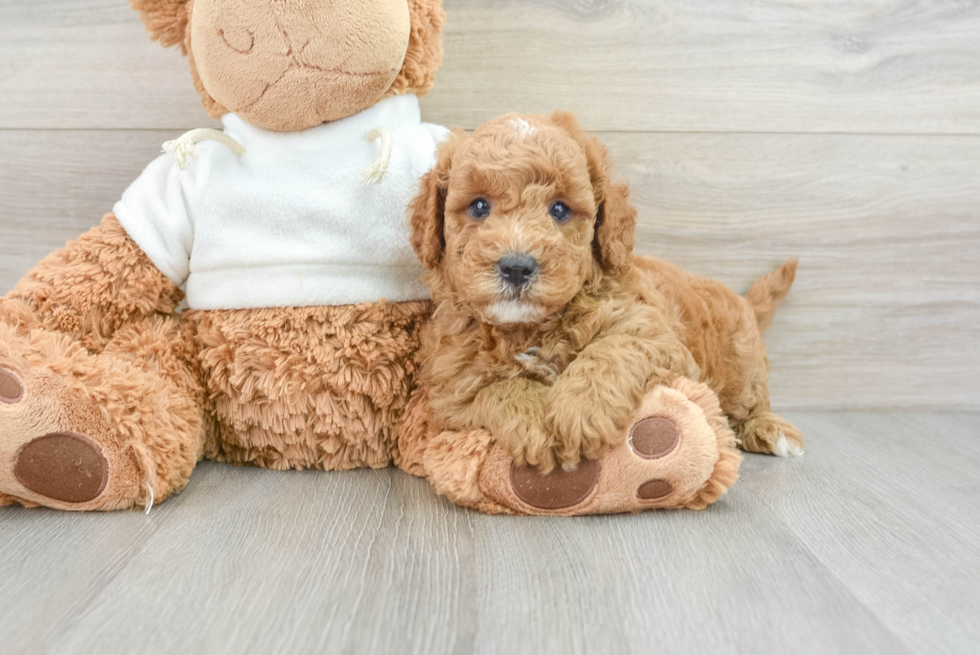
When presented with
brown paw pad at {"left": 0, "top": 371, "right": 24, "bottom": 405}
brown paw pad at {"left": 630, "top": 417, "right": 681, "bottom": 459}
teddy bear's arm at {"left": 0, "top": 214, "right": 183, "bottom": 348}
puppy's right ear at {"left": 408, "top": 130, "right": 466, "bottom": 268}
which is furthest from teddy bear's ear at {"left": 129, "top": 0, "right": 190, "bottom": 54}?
brown paw pad at {"left": 630, "top": 417, "right": 681, "bottom": 459}

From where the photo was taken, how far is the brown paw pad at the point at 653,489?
1009 millimetres

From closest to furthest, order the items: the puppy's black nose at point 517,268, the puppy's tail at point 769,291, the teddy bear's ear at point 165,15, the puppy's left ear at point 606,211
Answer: the puppy's black nose at point 517,268 → the puppy's left ear at point 606,211 → the teddy bear's ear at point 165,15 → the puppy's tail at point 769,291

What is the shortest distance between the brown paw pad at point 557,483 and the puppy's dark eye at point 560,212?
1.15ft

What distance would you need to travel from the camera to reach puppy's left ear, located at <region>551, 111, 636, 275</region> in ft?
3.45

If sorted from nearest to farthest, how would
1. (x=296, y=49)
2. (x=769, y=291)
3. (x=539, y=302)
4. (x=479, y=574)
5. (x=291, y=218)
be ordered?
(x=479, y=574) < (x=539, y=302) < (x=296, y=49) < (x=291, y=218) < (x=769, y=291)

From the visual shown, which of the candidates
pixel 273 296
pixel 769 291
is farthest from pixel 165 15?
pixel 769 291

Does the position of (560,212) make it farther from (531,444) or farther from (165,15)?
(165,15)

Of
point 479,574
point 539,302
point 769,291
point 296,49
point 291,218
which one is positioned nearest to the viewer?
point 479,574

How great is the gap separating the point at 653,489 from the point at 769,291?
705 mm

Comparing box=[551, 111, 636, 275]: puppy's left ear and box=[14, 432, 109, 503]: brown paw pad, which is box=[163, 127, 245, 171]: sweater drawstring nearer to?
box=[14, 432, 109, 503]: brown paw pad

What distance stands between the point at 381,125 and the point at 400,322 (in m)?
0.35

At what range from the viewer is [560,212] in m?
1.01

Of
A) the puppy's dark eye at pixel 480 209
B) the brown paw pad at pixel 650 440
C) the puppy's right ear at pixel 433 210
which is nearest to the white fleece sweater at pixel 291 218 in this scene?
the puppy's right ear at pixel 433 210

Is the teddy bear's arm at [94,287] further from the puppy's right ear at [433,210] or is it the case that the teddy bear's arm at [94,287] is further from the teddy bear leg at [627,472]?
the teddy bear leg at [627,472]
